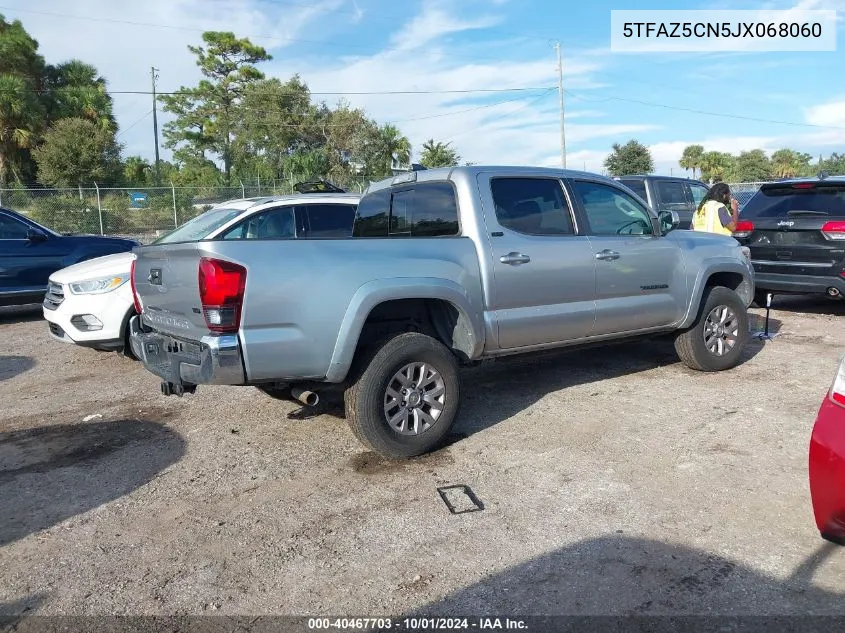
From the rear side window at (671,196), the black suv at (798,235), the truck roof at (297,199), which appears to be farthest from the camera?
the rear side window at (671,196)

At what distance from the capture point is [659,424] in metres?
4.87

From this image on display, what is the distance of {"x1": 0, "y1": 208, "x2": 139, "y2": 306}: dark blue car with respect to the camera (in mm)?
9422

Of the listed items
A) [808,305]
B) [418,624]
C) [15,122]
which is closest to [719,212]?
[808,305]

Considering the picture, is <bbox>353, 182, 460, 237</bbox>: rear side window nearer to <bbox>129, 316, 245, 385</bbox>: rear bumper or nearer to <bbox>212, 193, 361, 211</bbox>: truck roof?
<bbox>212, 193, 361, 211</bbox>: truck roof

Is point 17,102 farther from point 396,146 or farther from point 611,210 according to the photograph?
point 611,210

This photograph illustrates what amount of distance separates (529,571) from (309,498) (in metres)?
1.41

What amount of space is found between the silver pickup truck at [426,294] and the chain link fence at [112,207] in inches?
589

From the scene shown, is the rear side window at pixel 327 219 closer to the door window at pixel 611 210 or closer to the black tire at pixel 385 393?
the door window at pixel 611 210

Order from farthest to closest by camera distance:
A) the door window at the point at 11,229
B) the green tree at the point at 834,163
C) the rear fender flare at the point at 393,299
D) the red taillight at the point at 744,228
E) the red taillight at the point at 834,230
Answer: the green tree at the point at 834,163 < the door window at the point at 11,229 < the red taillight at the point at 744,228 < the red taillight at the point at 834,230 < the rear fender flare at the point at 393,299

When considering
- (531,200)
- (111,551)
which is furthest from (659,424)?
(111,551)

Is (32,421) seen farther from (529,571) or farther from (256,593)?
(529,571)

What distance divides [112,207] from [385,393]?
64.7 feet

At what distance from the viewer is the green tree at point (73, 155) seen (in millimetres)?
30234

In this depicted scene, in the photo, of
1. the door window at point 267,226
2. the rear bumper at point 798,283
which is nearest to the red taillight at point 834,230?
the rear bumper at point 798,283
